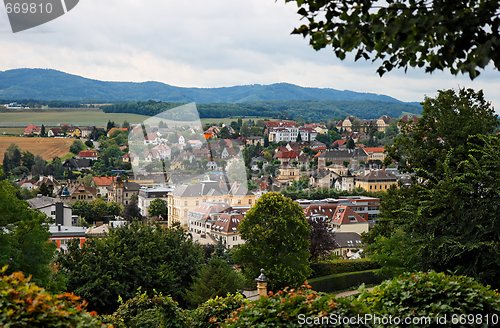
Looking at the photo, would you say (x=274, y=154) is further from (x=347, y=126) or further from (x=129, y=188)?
(x=347, y=126)

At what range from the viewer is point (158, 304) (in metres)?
11.3

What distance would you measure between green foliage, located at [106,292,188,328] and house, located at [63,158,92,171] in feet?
290

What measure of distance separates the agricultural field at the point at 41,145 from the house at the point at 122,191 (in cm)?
2754

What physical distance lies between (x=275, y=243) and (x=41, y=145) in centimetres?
9378

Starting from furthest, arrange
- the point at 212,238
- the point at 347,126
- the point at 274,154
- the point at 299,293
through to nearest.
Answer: the point at 347,126 < the point at 274,154 < the point at 212,238 < the point at 299,293

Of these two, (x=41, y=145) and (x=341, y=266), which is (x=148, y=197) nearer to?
(x=341, y=266)

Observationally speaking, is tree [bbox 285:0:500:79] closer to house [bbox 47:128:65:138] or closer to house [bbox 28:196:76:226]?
house [bbox 28:196:76:226]

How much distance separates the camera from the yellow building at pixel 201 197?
2200 inches

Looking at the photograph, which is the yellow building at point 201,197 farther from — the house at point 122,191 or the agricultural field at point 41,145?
the agricultural field at point 41,145

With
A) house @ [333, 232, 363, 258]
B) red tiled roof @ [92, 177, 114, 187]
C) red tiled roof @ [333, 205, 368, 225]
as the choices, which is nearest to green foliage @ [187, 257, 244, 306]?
house @ [333, 232, 363, 258]

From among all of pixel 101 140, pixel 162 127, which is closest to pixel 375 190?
pixel 162 127

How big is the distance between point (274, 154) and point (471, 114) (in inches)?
4036

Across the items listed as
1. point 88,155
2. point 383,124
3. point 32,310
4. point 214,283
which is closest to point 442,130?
point 214,283

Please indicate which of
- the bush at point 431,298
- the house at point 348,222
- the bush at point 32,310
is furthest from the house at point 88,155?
the bush at point 32,310
